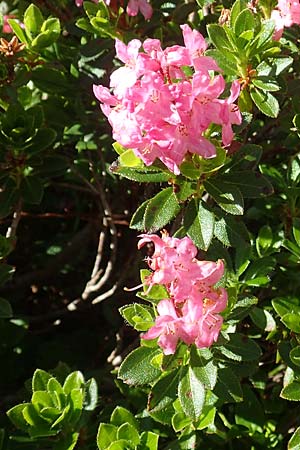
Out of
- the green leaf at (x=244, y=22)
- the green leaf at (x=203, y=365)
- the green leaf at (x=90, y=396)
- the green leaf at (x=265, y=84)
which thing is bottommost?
the green leaf at (x=90, y=396)

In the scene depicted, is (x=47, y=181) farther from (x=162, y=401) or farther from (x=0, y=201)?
(x=162, y=401)

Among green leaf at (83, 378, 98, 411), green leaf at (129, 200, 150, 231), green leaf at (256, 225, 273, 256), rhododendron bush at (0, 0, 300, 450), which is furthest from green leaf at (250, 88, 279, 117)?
green leaf at (83, 378, 98, 411)

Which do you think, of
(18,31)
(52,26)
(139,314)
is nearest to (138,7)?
(52,26)

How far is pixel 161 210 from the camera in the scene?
192 cm

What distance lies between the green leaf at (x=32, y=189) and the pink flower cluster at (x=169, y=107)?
0.69m

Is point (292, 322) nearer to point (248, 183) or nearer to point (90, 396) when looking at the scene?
point (248, 183)

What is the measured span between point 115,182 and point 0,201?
0.54m

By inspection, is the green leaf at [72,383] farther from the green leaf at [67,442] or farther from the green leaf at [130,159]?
the green leaf at [130,159]

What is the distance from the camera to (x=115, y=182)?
9.32ft

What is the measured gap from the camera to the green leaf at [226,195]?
188cm

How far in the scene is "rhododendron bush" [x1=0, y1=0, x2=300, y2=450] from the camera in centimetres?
178

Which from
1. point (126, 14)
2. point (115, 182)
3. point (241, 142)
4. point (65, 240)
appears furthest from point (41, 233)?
point (241, 142)

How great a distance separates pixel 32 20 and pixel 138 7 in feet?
1.11

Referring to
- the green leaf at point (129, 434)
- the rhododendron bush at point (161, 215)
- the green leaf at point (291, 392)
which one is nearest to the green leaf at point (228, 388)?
the rhododendron bush at point (161, 215)
